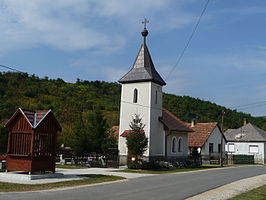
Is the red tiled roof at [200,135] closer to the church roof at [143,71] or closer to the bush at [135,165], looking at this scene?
the church roof at [143,71]

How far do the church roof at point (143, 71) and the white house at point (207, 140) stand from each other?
50.5ft

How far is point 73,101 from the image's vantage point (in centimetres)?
6919

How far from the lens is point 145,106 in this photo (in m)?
35.2

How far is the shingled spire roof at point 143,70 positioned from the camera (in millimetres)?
35891

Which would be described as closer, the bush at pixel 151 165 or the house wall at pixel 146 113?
the bush at pixel 151 165

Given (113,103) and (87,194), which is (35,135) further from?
(113,103)

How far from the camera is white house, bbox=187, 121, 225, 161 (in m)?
49.2

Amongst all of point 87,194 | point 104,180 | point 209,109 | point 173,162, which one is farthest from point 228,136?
point 87,194

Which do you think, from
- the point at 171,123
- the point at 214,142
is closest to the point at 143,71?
the point at 171,123

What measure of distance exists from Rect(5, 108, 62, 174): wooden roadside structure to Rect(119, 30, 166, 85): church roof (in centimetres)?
1568

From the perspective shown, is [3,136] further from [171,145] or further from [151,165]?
[171,145]

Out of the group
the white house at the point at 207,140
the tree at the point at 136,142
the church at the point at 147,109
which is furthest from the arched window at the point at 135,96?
the white house at the point at 207,140

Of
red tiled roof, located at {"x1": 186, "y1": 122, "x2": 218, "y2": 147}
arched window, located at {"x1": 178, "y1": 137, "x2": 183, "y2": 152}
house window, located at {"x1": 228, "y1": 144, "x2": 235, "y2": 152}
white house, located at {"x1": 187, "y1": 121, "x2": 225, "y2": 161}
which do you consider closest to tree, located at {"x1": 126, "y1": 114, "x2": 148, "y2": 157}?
arched window, located at {"x1": 178, "y1": 137, "x2": 183, "y2": 152}

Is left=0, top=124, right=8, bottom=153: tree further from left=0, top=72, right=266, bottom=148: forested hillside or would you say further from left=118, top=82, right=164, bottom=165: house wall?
left=118, top=82, right=164, bottom=165: house wall
